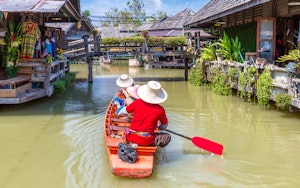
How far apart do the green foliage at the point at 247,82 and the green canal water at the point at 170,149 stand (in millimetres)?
451

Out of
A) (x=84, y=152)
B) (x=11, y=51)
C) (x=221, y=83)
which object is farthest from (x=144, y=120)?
(x=221, y=83)

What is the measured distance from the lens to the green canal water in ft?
18.0

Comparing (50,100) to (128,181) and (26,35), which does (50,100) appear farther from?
(128,181)

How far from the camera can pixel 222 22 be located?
1816 centimetres

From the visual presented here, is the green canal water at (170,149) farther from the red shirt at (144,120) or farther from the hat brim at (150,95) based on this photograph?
the hat brim at (150,95)

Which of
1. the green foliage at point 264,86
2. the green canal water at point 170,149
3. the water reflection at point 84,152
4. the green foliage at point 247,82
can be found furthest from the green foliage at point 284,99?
the water reflection at point 84,152

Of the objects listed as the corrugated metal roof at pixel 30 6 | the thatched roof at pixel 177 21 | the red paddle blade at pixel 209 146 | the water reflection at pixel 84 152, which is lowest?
the water reflection at pixel 84 152

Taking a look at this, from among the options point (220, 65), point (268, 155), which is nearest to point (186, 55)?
point (220, 65)

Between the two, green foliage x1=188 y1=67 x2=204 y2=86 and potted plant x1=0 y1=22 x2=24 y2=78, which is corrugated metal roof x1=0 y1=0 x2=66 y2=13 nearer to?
potted plant x1=0 y1=22 x2=24 y2=78

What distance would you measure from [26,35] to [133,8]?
63.9 m

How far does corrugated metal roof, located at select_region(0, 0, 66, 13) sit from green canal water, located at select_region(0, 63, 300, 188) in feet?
9.01

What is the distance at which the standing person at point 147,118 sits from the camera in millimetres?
5660

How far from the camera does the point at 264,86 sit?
9945mm

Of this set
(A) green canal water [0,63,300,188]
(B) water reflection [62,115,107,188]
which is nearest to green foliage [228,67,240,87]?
(A) green canal water [0,63,300,188]
